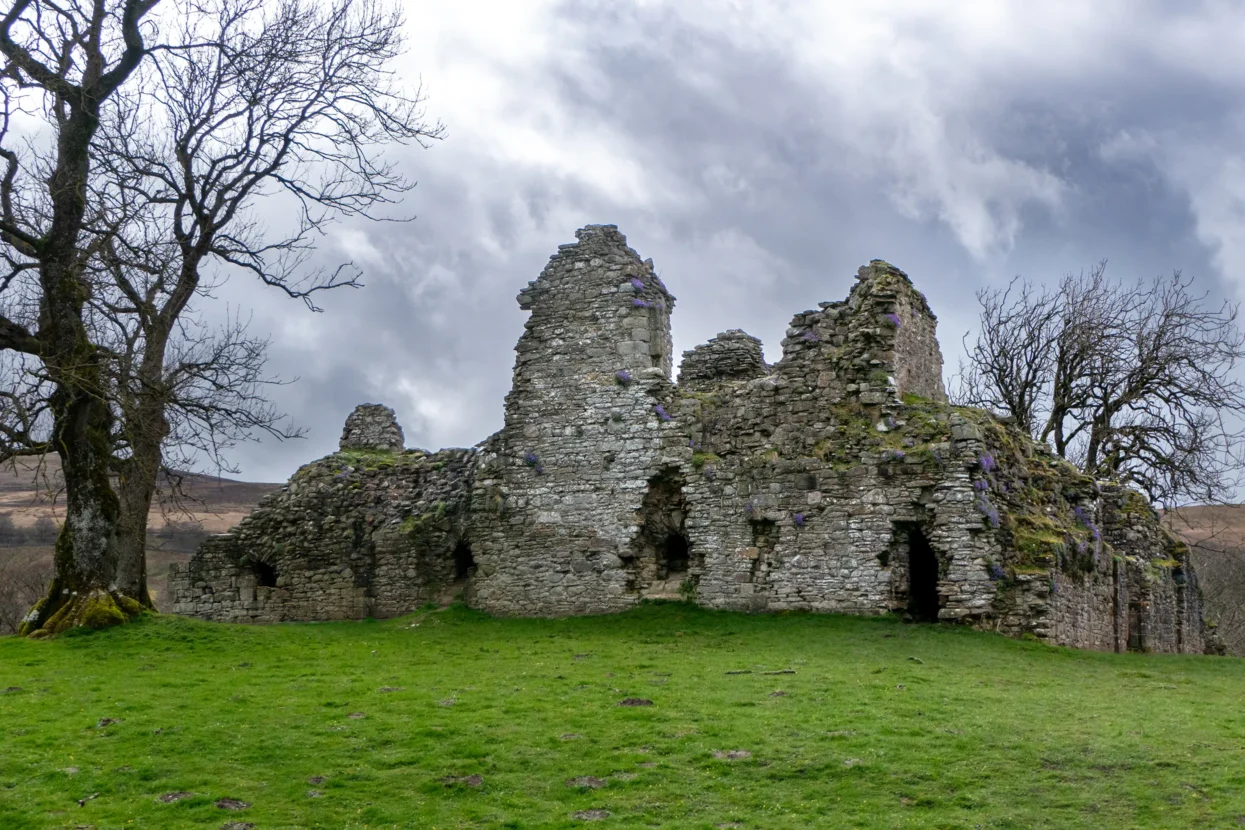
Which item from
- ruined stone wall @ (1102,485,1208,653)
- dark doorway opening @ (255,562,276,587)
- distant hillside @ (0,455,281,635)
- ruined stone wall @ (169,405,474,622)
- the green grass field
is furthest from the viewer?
distant hillside @ (0,455,281,635)

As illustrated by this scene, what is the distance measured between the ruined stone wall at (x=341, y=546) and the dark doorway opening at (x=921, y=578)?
8950 millimetres

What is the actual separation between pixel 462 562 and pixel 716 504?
5864 mm

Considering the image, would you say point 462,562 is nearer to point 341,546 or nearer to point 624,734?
point 341,546

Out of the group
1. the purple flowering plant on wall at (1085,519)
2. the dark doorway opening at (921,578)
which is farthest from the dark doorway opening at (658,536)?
A: the purple flowering plant on wall at (1085,519)

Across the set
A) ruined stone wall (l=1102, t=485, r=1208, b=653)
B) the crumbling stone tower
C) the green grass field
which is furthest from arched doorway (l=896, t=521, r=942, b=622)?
ruined stone wall (l=1102, t=485, r=1208, b=653)

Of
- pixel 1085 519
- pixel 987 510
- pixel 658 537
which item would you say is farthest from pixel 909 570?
pixel 658 537

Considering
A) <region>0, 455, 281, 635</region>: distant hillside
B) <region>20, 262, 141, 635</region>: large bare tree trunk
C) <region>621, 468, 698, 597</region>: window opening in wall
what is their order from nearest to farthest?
<region>20, 262, 141, 635</region>: large bare tree trunk → <region>621, 468, 698, 597</region>: window opening in wall → <region>0, 455, 281, 635</region>: distant hillside

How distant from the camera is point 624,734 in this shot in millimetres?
15883

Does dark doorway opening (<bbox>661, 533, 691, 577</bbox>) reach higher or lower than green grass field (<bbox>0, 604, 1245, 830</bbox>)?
higher

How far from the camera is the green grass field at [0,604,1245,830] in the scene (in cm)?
1337

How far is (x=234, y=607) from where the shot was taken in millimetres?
29609

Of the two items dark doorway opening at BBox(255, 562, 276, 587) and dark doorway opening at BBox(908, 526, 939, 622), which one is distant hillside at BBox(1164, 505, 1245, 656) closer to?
dark doorway opening at BBox(908, 526, 939, 622)

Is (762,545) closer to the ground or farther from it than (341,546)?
farther from it

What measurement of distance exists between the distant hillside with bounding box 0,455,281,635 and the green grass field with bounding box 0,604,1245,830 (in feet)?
67.1
